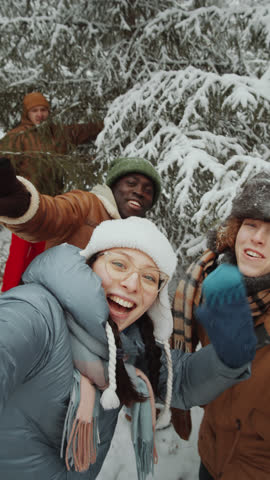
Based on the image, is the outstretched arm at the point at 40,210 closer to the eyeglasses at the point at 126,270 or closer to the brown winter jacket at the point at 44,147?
the eyeglasses at the point at 126,270

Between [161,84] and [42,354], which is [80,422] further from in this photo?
A: [161,84]

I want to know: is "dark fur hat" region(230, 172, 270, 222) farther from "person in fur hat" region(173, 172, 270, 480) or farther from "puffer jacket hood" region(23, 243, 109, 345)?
"puffer jacket hood" region(23, 243, 109, 345)

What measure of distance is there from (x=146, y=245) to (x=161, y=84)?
2.38 m

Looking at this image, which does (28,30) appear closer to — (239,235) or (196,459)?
(239,235)

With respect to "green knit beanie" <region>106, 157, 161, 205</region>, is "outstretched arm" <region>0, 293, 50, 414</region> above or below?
below

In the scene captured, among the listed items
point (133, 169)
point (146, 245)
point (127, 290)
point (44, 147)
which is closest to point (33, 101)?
point (44, 147)

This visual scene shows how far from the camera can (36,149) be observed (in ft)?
9.96

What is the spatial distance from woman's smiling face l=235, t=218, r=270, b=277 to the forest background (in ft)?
2.16

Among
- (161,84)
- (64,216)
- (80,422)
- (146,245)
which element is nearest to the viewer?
(80,422)

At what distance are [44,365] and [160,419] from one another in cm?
79

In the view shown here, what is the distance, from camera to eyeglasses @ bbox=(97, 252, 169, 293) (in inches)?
47.8

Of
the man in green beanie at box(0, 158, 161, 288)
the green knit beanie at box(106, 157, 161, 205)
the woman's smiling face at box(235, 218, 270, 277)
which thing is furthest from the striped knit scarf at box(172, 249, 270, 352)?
the green knit beanie at box(106, 157, 161, 205)

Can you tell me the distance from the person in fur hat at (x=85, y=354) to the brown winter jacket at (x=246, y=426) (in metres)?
0.27

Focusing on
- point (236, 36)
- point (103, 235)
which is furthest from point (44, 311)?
point (236, 36)
